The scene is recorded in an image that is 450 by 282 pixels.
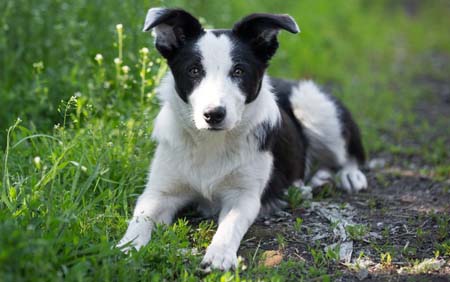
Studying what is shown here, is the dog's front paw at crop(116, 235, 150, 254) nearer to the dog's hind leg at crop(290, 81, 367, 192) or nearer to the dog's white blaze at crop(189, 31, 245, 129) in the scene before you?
the dog's white blaze at crop(189, 31, 245, 129)

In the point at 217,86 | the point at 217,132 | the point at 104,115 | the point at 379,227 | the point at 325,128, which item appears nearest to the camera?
the point at 217,86

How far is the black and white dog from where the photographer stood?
12.9 feet

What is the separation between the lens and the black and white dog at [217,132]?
12.9 feet

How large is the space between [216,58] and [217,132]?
0.54 meters

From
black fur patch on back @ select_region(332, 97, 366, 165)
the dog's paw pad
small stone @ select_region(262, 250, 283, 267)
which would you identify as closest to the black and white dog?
small stone @ select_region(262, 250, 283, 267)

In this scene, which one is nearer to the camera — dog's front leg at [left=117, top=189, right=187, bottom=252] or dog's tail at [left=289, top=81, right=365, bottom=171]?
dog's front leg at [left=117, top=189, right=187, bottom=252]

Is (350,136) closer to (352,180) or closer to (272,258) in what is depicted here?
(352,180)

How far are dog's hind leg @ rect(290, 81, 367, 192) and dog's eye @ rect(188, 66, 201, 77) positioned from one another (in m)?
1.82

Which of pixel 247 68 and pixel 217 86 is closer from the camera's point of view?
pixel 217 86

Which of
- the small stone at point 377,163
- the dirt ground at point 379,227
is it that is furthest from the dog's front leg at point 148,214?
the small stone at point 377,163

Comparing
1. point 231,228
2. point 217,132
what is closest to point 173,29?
point 217,132

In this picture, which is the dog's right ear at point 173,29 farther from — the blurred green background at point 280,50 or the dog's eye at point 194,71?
the blurred green background at point 280,50

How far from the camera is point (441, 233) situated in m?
4.20

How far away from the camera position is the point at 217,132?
4332 mm
